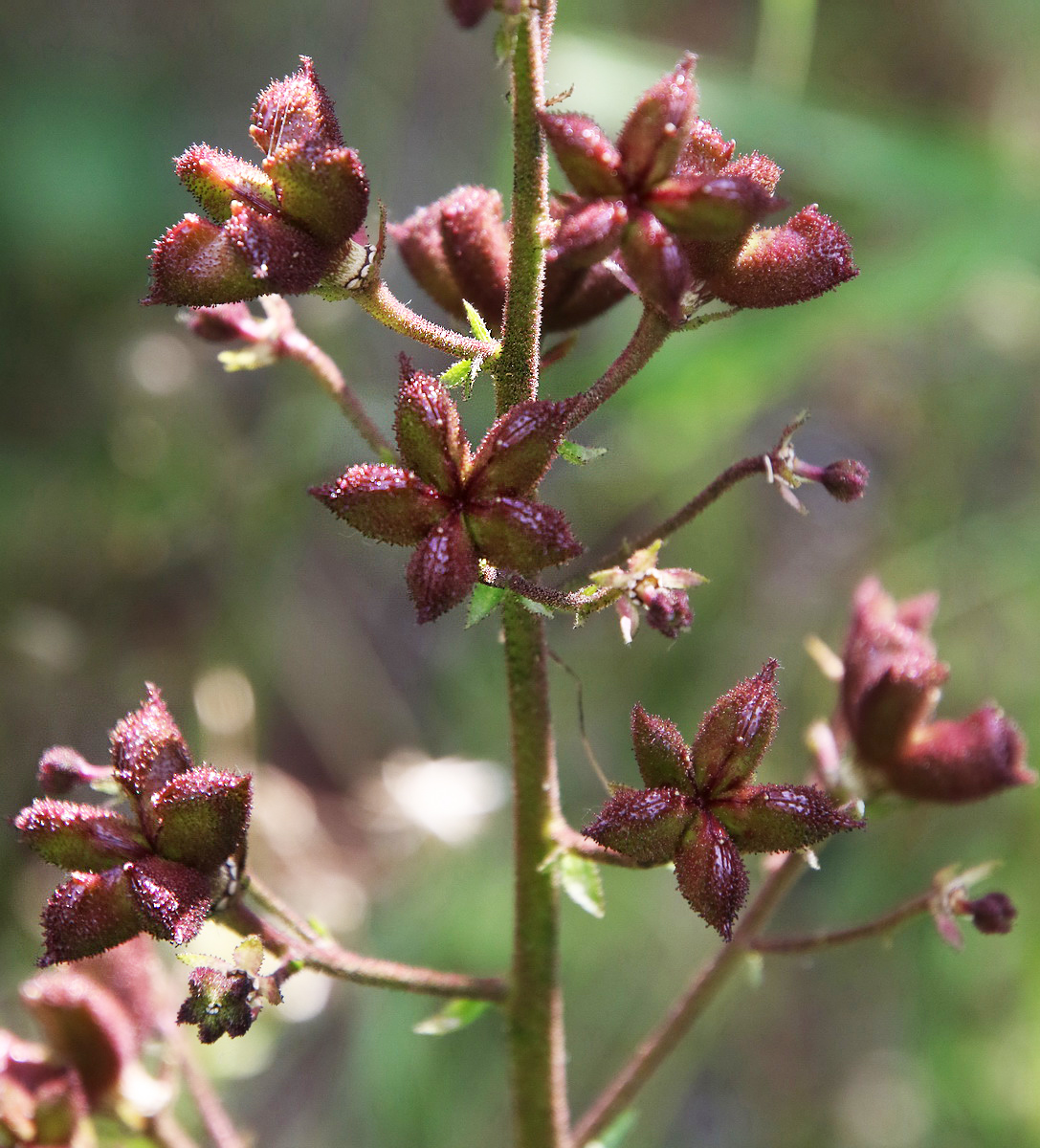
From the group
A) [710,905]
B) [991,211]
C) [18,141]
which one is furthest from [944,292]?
[18,141]

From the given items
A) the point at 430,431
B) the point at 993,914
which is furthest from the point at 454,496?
the point at 993,914

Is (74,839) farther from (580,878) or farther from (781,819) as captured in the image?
(781,819)

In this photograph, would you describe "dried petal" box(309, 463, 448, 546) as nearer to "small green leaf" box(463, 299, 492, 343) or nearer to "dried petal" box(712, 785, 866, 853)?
"small green leaf" box(463, 299, 492, 343)

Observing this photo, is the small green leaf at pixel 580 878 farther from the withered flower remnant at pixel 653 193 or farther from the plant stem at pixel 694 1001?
the withered flower remnant at pixel 653 193

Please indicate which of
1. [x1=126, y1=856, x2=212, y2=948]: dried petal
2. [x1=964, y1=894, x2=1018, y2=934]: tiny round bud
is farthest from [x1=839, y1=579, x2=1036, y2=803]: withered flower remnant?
[x1=126, y1=856, x2=212, y2=948]: dried petal

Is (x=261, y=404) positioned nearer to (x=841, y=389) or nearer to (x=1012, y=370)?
(x=841, y=389)

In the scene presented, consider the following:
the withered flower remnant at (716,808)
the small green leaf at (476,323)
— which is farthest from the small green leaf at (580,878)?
the small green leaf at (476,323)
